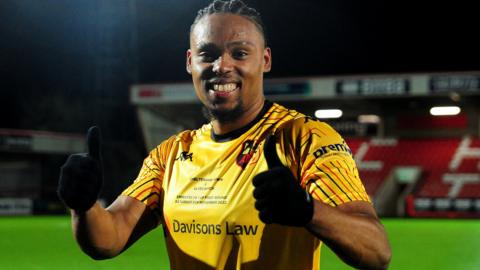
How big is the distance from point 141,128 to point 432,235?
14475 mm

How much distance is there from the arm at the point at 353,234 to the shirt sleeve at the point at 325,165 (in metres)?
0.09

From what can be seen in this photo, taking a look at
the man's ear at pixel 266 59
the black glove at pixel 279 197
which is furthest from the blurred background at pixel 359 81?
the black glove at pixel 279 197

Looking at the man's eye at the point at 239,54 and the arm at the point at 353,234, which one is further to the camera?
the man's eye at the point at 239,54

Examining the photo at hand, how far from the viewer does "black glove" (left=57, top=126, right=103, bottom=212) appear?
8.00 ft

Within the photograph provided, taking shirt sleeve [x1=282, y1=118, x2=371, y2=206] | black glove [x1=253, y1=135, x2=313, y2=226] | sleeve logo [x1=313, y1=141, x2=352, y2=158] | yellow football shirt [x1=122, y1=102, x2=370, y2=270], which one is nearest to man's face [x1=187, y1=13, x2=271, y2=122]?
yellow football shirt [x1=122, y1=102, x2=370, y2=270]

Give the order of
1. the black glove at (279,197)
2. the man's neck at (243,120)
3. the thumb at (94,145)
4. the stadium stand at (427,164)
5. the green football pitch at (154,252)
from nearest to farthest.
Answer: the black glove at (279,197)
the thumb at (94,145)
the man's neck at (243,120)
the green football pitch at (154,252)
the stadium stand at (427,164)

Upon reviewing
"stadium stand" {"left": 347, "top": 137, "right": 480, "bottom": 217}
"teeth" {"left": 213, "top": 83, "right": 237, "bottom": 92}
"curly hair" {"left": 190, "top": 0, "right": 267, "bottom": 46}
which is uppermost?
"curly hair" {"left": 190, "top": 0, "right": 267, "bottom": 46}

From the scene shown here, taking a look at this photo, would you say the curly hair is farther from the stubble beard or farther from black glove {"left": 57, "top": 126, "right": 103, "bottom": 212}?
black glove {"left": 57, "top": 126, "right": 103, "bottom": 212}

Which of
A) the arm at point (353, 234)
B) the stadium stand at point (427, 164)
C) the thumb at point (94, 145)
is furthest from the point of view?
the stadium stand at point (427, 164)

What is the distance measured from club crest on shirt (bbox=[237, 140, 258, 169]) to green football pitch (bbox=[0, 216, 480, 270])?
5847 millimetres

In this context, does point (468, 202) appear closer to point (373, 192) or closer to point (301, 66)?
point (373, 192)

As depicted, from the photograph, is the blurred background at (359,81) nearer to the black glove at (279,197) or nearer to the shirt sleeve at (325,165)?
the shirt sleeve at (325,165)

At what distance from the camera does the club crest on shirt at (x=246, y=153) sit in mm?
2619

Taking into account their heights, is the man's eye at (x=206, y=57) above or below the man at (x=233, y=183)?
above
